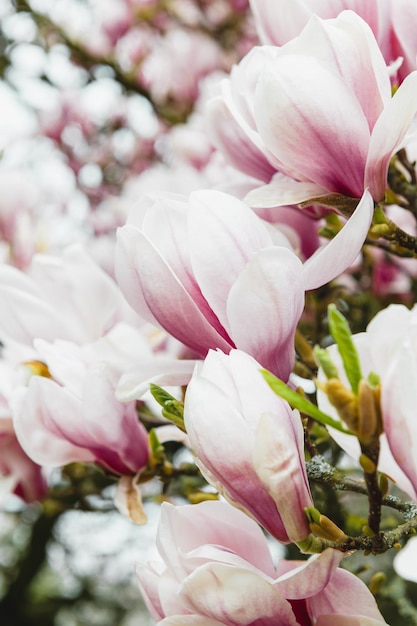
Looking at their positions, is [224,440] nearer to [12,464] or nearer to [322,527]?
[322,527]

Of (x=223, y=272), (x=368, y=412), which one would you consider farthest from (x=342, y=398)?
(x=223, y=272)

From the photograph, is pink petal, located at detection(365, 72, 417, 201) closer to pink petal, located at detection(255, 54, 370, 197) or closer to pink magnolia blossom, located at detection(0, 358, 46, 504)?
pink petal, located at detection(255, 54, 370, 197)

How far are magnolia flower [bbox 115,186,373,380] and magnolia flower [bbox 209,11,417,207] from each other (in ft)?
0.13

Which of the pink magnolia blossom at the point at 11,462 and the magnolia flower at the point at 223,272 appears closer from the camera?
the magnolia flower at the point at 223,272

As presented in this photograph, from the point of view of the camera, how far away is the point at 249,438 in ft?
1.30

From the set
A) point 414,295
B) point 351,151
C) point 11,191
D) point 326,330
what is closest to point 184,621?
point 351,151

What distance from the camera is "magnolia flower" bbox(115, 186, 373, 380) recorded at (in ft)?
1.42

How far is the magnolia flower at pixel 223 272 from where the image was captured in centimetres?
43

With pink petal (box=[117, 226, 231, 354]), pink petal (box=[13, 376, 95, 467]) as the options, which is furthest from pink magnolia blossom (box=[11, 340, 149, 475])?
pink petal (box=[117, 226, 231, 354])

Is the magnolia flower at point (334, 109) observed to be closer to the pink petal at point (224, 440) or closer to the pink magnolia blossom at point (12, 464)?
the pink petal at point (224, 440)

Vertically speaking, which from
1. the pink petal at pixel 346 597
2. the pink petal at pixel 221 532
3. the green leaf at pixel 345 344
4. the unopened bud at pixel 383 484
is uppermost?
the green leaf at pixel 345 344

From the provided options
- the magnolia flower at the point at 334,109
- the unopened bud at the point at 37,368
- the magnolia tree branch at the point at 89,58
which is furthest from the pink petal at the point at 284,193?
the magnolia tree branch at the point at 89,58

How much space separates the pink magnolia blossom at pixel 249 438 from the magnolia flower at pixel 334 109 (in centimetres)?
13

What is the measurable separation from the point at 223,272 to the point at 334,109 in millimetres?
108
